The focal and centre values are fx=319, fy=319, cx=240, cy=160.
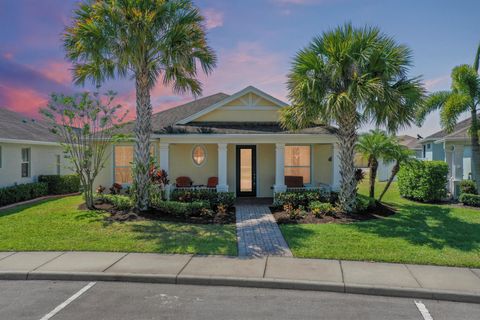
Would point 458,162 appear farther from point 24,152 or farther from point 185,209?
point 24,152

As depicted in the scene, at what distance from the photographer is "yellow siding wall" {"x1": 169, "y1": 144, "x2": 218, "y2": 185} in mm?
15648

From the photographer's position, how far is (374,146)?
535 inches

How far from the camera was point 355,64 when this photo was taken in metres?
10.7

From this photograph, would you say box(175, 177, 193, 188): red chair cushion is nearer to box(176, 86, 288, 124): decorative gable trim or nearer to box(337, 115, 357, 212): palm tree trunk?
box(176, 86, 288, 124): decorative gable trim

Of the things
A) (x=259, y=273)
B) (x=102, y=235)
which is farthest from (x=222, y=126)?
(x=259, y=273)

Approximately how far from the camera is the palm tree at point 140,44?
34.6ft

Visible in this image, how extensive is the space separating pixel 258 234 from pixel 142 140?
5.62 m

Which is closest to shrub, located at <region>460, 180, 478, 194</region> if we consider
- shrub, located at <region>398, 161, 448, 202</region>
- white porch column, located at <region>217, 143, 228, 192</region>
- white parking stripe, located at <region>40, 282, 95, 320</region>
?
shrub, located at <region>398, 161, 448, 202</region>

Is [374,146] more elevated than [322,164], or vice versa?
[374,146]

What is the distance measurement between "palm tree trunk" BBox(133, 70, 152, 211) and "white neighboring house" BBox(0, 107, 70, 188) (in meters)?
5.12

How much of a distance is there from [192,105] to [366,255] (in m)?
14.8

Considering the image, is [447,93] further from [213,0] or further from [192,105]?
[192,105]

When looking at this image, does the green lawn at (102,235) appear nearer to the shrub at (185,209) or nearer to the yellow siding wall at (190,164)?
the shrub at (185,209)

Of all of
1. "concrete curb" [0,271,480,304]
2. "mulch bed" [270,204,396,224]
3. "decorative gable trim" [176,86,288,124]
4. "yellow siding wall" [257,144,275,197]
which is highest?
"decorative gable trim" [176,86,288,124]
